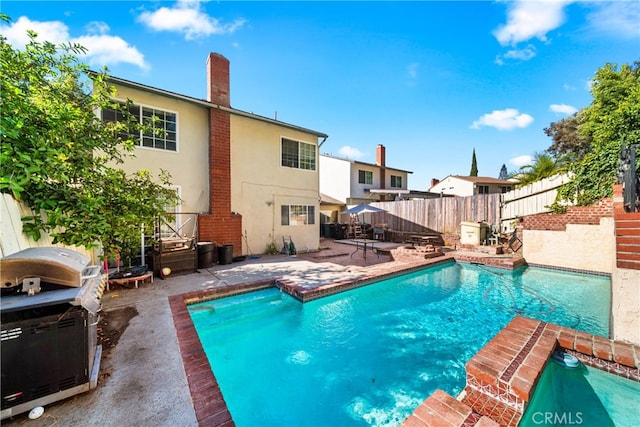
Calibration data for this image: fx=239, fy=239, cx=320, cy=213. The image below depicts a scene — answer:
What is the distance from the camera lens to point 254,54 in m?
9.73

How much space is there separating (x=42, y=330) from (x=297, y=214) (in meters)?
10.4

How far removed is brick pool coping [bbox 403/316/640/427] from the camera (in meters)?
2.40

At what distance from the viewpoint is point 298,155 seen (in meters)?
12.5

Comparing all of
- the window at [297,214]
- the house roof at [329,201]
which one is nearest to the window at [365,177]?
the house roof at [329,201]

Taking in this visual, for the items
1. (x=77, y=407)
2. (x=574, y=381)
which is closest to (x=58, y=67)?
(x=77, y=407)

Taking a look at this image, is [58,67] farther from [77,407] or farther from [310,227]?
[310,227]

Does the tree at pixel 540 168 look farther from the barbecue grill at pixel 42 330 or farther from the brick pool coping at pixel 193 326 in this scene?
the barbecue grill at pixel 42 330

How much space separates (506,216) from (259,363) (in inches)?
525

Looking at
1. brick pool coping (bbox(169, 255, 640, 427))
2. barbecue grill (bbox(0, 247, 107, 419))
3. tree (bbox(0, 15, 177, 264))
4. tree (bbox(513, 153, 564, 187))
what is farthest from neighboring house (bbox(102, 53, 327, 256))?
tree (bbox(513, 153, 564, 187))

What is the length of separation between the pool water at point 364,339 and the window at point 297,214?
5.56 meters

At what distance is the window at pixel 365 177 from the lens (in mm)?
21663

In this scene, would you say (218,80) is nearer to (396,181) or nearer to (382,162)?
(382,162)

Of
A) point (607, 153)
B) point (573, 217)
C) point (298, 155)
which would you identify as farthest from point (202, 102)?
point (607, 153)

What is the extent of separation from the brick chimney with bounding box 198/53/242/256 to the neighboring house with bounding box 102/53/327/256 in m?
0.04
